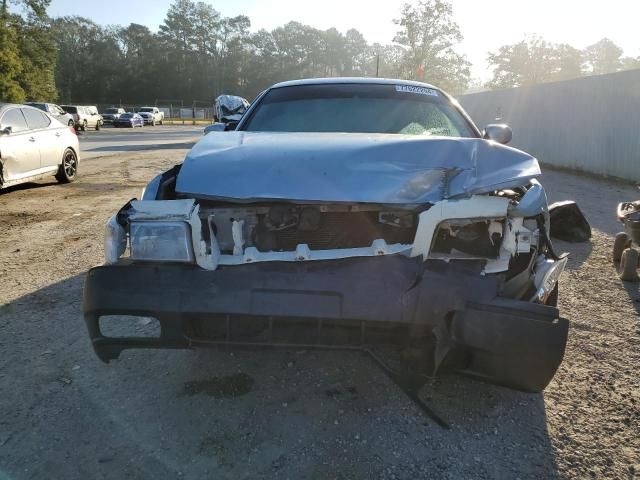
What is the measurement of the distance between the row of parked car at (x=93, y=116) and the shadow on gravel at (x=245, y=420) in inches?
803

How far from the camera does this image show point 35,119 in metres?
8.42

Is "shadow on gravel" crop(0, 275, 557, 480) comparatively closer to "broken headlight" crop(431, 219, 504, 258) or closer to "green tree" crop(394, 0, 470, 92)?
"broken headlight" crop(431, 219, 504, 258)

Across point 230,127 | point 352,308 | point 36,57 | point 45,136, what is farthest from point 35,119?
point 36,57

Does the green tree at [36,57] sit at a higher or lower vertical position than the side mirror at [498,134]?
higher

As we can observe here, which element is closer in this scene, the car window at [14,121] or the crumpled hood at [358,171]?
the crumpled hood at [358,171]

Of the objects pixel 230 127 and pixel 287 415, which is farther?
pixel 230 127

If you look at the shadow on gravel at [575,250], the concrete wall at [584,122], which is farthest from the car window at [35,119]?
the concrete wall at [584,122]

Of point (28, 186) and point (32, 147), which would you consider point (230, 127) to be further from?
point (28, 186)

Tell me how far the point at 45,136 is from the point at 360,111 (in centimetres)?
730

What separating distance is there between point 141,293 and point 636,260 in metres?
4.29

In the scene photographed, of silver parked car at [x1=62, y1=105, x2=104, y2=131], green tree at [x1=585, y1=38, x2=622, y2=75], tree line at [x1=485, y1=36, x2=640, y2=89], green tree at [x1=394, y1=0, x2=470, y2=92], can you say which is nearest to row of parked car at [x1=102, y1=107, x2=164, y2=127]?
silver parked car at [x1=62, y1=105, x2=104, y2=131]

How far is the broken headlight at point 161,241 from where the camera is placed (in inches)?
80.4

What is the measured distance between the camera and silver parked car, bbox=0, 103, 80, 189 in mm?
7454

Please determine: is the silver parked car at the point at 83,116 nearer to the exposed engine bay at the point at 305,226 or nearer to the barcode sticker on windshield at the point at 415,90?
the barcode sticker on windshield at the point at 415,90
